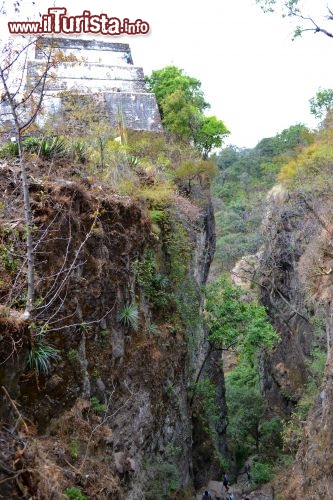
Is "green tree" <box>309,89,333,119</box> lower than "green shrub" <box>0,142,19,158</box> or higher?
higher

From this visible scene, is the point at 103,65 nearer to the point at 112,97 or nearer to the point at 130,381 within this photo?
the point at 112,97

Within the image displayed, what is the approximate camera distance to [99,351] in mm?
10070

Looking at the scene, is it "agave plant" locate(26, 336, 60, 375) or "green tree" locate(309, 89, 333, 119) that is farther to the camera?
"green tree" locate(309, 89, 333, 119)

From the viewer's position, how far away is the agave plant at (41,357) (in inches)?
310

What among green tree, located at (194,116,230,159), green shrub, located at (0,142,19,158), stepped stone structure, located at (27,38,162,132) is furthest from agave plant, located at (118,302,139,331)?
green tree, located at (194,116,230,159)

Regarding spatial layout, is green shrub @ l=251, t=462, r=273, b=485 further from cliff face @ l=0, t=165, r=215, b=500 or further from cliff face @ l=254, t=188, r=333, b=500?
cliff face @ l=0, t=165, r=215, b=500

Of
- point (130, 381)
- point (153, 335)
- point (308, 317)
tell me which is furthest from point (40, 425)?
point (308, 317)

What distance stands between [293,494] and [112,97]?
1739cm

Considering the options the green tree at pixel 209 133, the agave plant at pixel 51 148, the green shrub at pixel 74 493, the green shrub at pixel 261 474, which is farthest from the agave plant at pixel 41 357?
the green tree at pixel 209 133

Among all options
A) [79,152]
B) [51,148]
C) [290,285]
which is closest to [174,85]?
[290,285]

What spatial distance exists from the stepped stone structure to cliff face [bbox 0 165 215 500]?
837 cm

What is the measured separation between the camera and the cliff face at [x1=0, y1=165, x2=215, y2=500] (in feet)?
20.9

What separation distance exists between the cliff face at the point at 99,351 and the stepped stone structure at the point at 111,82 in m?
8.37

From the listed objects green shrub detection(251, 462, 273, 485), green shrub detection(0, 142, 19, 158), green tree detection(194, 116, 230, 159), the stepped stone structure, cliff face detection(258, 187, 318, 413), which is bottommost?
green shrub detection(251, 462, 273, 485)
